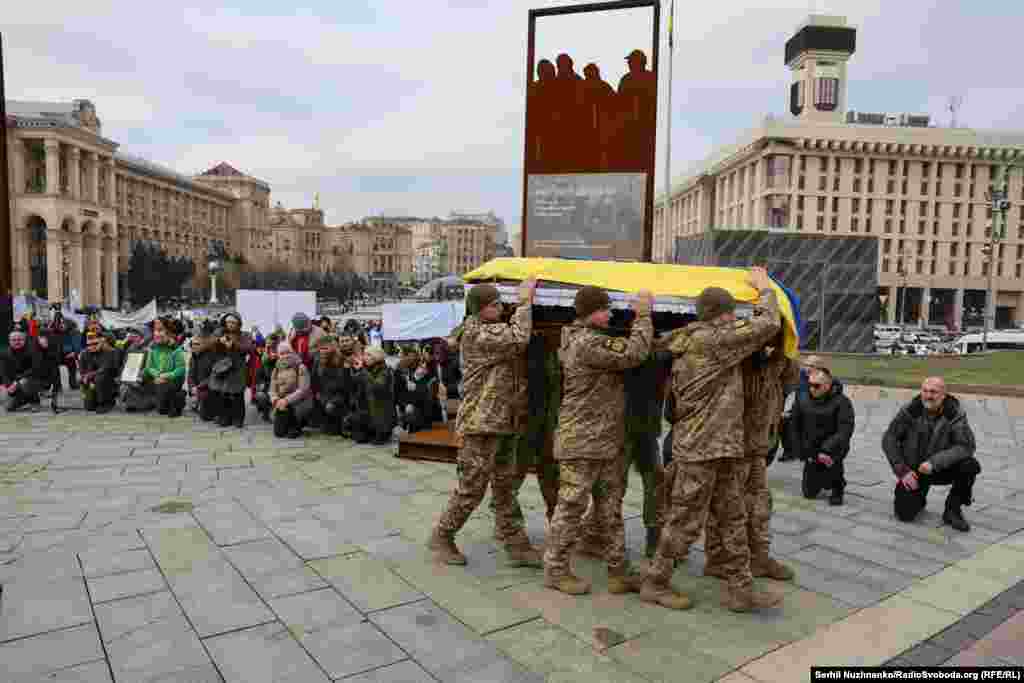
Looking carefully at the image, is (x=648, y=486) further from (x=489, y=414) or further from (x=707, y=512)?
(x=489, y=414)

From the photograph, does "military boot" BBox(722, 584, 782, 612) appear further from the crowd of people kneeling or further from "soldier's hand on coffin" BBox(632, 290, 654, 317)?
the crowd of people kneeling

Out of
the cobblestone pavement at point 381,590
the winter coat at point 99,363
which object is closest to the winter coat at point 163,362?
the winter coat at point 99,363

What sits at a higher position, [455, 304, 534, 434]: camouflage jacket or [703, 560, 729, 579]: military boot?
[455, 304, 534, 434]: camouflage jacket

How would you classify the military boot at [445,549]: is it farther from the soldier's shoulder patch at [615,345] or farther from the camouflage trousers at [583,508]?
the soldier's shoulder patch at [615,345]

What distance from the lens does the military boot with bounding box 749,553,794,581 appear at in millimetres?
4738

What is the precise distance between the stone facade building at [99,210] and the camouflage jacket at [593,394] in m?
43.9

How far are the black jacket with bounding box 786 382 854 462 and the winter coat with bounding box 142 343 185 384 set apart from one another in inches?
362

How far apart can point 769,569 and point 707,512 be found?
98 centimetres

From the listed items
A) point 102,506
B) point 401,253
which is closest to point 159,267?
point 102,506

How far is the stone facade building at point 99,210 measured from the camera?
67.1 m

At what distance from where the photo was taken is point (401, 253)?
536 ft

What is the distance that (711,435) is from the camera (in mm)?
4043

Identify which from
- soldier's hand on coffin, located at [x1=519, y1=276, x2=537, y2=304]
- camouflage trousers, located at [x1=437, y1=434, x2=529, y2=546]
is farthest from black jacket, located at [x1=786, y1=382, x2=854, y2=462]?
soldier's hand on coffin, located at [x1=519, y1=276, x2=537, y2=304]

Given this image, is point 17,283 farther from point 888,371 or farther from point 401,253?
point 401,253
